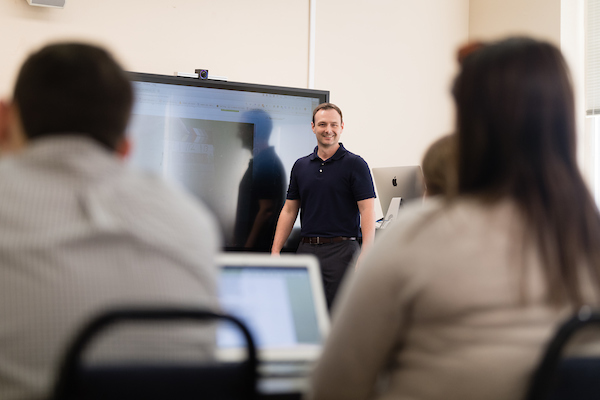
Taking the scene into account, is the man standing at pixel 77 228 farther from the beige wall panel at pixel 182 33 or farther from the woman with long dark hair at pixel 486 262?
the beige wall panel at pixel 182 33

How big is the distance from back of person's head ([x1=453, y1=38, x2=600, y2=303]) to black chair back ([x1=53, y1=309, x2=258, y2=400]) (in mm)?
450

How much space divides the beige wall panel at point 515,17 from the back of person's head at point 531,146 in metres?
3.33

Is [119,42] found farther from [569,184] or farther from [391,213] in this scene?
[569,184]

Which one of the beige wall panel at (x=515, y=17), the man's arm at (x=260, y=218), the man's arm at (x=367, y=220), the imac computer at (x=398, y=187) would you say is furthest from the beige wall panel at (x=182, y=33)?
the beige wall panel at (x=515, y=17)

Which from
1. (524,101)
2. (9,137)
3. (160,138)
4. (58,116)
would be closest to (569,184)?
(524,101)

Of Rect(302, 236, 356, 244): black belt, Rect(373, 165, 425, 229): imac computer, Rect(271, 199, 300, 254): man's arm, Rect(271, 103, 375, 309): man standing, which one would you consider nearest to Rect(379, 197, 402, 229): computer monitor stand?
Rect(373, 165, 425, 229): imac computer

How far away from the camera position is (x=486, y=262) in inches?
30.6

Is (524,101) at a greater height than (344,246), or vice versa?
(524,101)

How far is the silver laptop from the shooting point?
39.7 inches

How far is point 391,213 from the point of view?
359 centimetres

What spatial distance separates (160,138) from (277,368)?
9.39ft

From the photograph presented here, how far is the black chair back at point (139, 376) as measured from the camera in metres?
0.67

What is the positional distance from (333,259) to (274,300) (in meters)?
2.48

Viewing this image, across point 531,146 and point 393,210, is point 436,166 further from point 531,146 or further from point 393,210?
point 393,210
